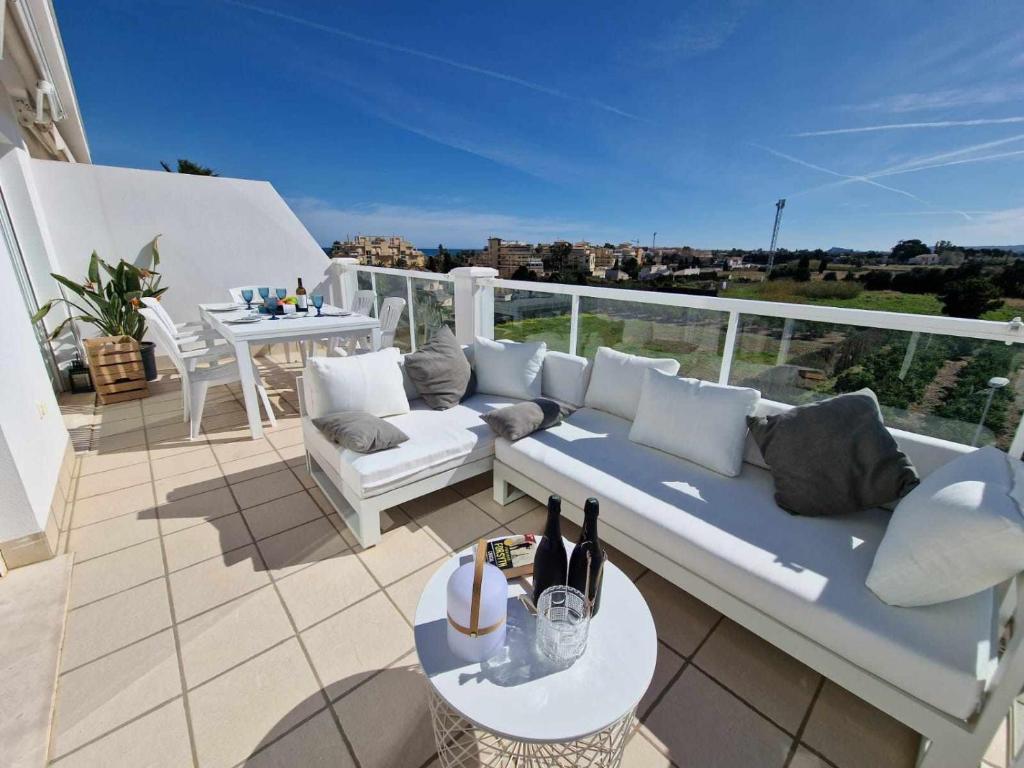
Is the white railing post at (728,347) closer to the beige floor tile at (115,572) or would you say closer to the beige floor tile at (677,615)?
the beige floor tile at (677,615)

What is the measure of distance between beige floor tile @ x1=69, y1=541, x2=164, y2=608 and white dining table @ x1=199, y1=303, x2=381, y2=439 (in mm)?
1311

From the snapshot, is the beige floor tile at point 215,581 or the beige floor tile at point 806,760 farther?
the beige floor tile at point 215,581

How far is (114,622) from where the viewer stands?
1615mm

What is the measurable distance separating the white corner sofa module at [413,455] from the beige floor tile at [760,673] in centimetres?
133

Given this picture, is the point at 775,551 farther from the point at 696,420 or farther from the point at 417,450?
the point at 417,450

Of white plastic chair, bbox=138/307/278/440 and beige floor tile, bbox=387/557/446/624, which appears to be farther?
white plastic chair, bbox=138/307/278/440

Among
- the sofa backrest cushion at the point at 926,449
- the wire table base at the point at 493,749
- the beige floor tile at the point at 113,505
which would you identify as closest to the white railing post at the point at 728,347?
the sofa backrest cushion at the point at 926,449

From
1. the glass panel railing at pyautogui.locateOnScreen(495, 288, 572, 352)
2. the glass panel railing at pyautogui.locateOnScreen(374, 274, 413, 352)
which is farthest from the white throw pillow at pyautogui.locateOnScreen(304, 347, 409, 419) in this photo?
the glass panel railing at pyautogui.locateOnScreen(374, 274, 413, 352)

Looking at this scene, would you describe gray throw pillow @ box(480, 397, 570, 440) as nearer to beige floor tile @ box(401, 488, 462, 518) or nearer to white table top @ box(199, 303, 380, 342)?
beige floor tile @ box(401, 488, 462, 518)

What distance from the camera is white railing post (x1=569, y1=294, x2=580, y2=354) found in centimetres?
313

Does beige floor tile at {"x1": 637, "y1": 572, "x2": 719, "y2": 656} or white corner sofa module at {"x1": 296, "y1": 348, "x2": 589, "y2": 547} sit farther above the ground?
white corner sofa module at {"x1": 296, "y1": 348, "x2": 589, "y2": 547}

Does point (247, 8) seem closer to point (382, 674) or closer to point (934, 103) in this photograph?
point (382, 674)

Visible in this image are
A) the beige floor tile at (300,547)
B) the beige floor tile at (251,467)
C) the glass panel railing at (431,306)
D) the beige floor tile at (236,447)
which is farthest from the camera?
the glass panel railing at (431,306)

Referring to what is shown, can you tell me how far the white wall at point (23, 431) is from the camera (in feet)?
5.94
